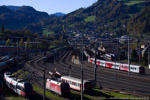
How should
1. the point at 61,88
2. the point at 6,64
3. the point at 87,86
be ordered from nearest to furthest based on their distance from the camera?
the point at 61,88, the point at 87,86, the point at 6,64

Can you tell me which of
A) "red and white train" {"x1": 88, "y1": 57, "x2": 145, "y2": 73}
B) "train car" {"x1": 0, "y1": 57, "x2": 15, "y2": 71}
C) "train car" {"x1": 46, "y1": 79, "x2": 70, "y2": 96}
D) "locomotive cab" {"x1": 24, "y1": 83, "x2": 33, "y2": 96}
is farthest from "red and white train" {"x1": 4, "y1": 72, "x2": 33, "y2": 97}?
"red and white train" {"x1": 88, "y1": 57, "x2": 145, "y2": 73}

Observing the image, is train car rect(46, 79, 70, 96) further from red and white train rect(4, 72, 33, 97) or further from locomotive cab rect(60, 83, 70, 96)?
red and white train rect(4, 72, 33, 97)

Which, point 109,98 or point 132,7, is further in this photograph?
point 132,7

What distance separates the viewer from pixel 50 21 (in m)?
145

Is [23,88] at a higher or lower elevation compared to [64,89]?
higher

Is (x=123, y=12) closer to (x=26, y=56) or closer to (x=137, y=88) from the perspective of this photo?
(x=26, y=56)

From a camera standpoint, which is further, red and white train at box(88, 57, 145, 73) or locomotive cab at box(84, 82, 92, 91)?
red and white train at box(88, 57, 145, 73)

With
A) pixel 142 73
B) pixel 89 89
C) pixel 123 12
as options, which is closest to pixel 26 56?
pixel 142 73

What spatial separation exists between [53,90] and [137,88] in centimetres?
783

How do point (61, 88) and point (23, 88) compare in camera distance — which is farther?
point (61, 88)

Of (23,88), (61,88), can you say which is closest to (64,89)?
(61,88)

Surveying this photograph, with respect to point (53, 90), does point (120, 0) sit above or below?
above

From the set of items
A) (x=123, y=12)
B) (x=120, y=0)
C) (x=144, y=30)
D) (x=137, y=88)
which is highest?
(x=120, y=0)

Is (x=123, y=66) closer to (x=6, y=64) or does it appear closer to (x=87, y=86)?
(x=87, y=86)
